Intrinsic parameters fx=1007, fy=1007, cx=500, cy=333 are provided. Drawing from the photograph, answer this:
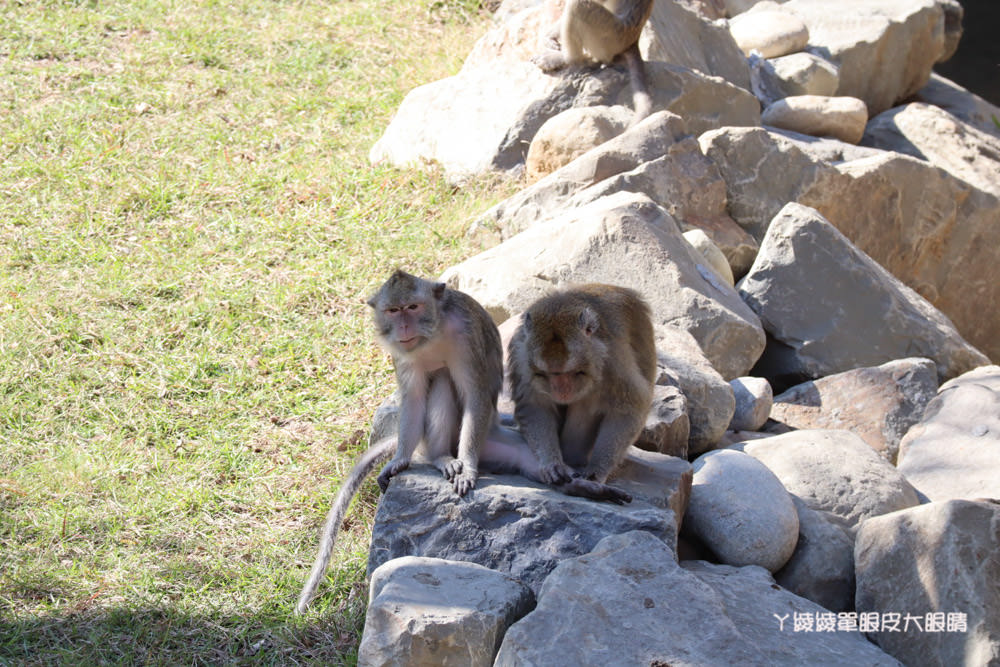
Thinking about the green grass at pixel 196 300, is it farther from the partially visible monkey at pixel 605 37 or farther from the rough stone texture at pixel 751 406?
the rough stone texture at pixel 751 406

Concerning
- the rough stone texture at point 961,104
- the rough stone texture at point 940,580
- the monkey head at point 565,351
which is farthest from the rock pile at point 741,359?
the rough stone texture at point 961,104

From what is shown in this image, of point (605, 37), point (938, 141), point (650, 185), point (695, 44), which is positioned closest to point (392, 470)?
point (650, 185)

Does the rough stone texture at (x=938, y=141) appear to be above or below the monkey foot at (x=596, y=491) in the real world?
below

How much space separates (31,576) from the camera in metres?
4.54

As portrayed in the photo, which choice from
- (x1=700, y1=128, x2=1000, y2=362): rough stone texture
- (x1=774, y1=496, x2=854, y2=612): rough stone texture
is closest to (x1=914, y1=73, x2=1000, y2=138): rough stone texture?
(x1=700, y1=128, x2=1000, y2=362): rough stone texture

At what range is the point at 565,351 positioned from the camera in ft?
13.3

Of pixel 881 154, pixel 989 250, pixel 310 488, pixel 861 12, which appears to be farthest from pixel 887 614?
pixel 861 12

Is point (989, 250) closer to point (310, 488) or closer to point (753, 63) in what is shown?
point (753, 63)

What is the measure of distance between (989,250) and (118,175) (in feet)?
24.4

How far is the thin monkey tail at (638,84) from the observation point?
821 cm

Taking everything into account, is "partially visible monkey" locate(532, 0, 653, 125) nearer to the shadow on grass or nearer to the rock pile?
the rock pile

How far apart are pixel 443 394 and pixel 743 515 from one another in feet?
4.54

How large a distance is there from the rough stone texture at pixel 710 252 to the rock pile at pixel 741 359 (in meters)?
0.02

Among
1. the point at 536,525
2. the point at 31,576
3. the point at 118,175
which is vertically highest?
the point at 118,175
